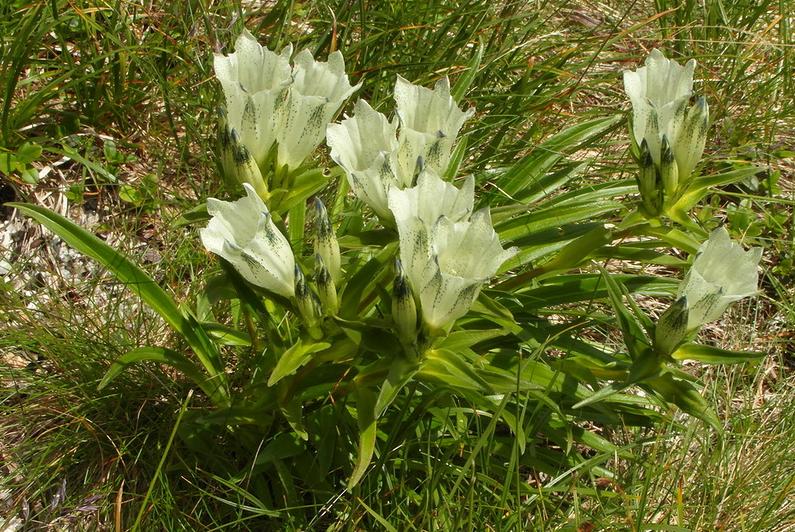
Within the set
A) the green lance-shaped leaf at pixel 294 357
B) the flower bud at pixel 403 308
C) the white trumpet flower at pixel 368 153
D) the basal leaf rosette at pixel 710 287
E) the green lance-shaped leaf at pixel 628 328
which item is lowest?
the green lance-shaped leaf at pixel 628 328

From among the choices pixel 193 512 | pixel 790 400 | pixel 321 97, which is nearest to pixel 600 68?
pixel 790 400

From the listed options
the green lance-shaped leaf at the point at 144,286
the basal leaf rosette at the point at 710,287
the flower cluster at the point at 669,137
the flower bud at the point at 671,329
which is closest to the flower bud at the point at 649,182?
the flower cluster at the point at 669,137

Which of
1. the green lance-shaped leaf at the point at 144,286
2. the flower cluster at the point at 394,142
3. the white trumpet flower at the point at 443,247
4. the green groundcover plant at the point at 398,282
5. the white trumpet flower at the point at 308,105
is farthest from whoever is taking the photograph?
the green lance-shaped leaf at the point at 144,286

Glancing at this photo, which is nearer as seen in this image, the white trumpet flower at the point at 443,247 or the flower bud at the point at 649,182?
the white trumpet flower at the point at 443,247

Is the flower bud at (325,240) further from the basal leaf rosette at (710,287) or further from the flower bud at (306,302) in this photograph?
the basal leaf rosette at (710,287)

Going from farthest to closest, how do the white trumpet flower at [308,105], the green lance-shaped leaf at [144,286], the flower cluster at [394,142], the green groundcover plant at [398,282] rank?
the green lance-shaped leaf at [144,286] < the white trumpet flower at [308,105] < the flower cluster at [394,142] < the green groundcover plant at [398,282]

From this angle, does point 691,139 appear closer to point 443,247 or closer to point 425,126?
point 425,126

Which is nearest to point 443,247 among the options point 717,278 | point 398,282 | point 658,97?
point 398,282

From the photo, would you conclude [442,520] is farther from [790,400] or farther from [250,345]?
[790,400]
